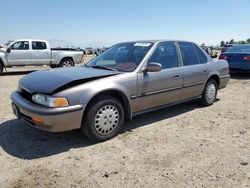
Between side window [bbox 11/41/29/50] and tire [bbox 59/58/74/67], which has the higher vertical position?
side window [bbox 11/41/29/50]

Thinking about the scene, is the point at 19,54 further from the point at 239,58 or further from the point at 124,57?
the point at 239,58

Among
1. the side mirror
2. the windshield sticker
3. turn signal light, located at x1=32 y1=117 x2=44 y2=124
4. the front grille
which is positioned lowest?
turn signal light, located at x1=32 y1=117 x2=44 y2=124

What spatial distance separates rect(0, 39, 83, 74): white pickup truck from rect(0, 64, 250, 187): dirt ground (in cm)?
879

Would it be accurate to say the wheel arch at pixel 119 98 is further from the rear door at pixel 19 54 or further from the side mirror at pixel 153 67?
the rear door at pixel 19 54

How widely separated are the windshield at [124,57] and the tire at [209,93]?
A: 210 cm

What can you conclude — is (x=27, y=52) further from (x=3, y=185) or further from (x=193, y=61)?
(x=3, y=185)

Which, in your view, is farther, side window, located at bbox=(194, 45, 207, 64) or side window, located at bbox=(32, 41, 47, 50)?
side window, located at bbox=(32, 41, 47, 50)

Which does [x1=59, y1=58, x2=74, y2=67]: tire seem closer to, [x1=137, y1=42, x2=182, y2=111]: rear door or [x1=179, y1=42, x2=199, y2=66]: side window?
[x1=179, y1=42, x2=199, y2=66]: side window

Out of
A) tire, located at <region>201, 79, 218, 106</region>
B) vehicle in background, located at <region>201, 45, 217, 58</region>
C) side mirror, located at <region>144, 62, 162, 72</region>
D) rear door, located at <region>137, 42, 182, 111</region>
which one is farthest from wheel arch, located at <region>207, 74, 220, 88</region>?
side mirror, located at <region>144, 62, 162, 72</region>

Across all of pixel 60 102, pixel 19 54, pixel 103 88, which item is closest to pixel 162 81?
pixel 103 88

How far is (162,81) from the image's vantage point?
5.02 meters

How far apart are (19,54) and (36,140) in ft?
34.6

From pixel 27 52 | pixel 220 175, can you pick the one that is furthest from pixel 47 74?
pixel 27 52

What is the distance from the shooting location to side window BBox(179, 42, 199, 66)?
571 cm
